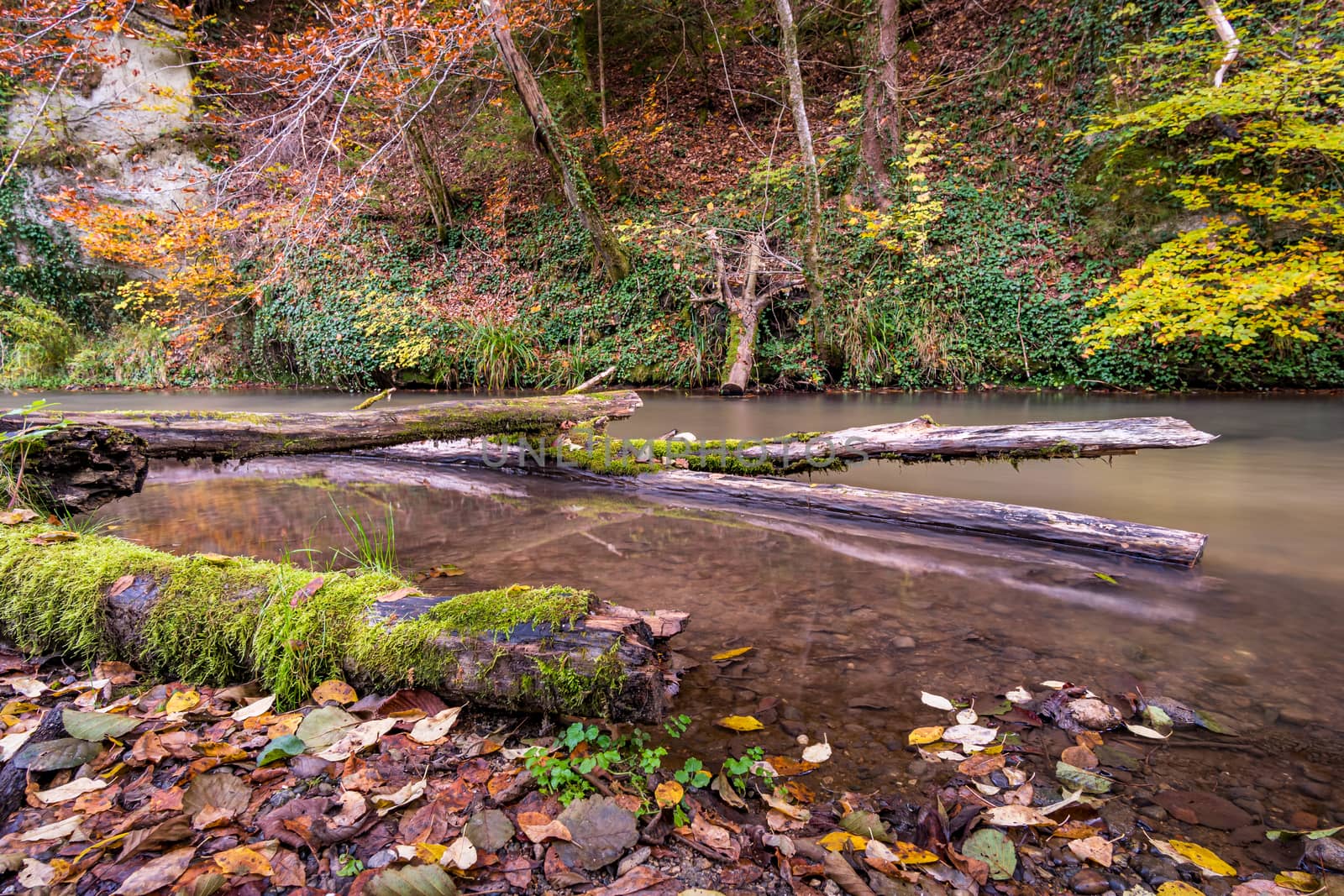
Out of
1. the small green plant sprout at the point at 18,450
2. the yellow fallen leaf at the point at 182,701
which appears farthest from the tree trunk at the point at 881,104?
the yellow fallen leaf at the point at 182,701

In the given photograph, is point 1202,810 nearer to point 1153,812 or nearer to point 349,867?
point 1153,812

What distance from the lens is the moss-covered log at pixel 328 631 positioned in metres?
1.74

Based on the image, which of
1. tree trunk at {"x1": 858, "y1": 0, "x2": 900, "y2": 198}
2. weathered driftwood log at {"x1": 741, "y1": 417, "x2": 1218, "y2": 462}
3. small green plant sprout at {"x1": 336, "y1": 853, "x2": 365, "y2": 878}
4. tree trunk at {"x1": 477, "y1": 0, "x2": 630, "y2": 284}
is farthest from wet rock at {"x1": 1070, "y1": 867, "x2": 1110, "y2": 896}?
tree trunk at {"x1": 858, "y1": 0, "x2": 900, "y2": 198}

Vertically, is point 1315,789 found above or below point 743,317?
Result: below

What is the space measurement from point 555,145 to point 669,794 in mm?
11756

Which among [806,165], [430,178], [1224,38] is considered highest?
[1224,38]

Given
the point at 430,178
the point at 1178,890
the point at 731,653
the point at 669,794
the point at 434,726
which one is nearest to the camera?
the point at 1178,890

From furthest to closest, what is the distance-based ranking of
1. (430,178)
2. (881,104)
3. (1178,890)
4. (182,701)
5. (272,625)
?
1. (430,178)
2. (881,104)
3. (272,625)
4. (182,701)
5. (1178,890)

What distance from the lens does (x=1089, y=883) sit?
138 cm

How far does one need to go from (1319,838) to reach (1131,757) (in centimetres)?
40

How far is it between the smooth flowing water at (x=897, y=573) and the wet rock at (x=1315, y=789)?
0.28 meters

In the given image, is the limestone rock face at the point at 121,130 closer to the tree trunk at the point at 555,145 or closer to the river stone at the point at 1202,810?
the tree trunk at the point at 555,145

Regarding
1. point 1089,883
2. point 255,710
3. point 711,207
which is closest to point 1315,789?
point 1089,883

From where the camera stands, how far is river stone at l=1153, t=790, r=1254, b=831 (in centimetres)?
159
